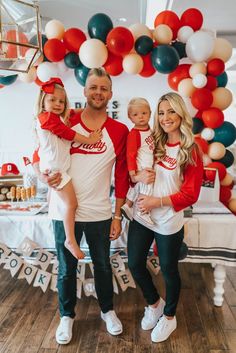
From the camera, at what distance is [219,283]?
2.17 m

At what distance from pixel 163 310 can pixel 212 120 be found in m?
1.57

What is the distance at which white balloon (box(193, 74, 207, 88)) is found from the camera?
2.64 m

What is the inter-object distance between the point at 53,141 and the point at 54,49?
1.39 metres

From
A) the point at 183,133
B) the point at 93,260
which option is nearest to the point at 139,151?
the point at 183,133

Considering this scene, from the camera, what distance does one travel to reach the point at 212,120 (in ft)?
9.01

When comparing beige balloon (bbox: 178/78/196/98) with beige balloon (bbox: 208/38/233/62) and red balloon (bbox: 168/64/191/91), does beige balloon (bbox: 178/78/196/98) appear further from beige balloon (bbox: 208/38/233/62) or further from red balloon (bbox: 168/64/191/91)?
beige balloon (bbox: 208/38/233/62)

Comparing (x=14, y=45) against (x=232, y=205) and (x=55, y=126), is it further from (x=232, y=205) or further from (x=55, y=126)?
(x=232, y=205)

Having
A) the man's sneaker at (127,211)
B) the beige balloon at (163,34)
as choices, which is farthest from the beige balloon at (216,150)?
the man's sneaker at (127,211)

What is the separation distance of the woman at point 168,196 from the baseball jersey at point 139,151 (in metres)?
0.04

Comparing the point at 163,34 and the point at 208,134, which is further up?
the point at 163,34

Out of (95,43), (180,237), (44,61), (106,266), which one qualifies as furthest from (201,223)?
(44,61)

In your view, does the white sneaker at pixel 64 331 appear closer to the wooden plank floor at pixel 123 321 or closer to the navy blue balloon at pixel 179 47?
the wooden plank floor at pixel 123 321

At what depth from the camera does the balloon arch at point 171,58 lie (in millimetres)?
2631

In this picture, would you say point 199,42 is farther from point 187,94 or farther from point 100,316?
point 100,316
